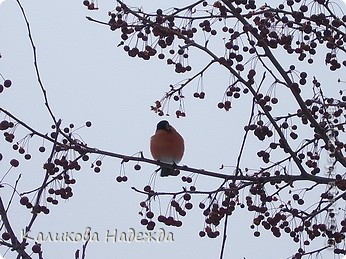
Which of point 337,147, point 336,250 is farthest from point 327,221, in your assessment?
point 337,147

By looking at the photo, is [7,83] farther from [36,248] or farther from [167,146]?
[167,146]

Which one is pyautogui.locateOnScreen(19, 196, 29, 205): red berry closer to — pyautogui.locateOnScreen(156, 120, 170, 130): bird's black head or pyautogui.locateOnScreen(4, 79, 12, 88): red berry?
pyautogui.locateOnScreen(4, 79, 12, 88): red berry

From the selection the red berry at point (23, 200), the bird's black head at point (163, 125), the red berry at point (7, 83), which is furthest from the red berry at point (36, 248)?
the bird's black head at point (163, 125)

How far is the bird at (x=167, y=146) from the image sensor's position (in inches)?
162

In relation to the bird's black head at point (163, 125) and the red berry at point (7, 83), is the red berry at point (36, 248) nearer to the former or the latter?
the red berry at point (7, 83)

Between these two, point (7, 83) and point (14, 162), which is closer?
point (7, 83)

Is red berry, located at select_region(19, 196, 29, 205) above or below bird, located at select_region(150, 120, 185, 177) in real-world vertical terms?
below

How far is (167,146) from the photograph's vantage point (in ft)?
13.6

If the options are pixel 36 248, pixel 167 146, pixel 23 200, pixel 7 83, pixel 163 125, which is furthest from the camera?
pixel 163 125

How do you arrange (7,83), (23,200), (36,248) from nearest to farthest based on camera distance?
1. (36,248)
2. (7,83)
3. (23,200)

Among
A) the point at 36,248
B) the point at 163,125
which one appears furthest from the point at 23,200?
the point at 163,125

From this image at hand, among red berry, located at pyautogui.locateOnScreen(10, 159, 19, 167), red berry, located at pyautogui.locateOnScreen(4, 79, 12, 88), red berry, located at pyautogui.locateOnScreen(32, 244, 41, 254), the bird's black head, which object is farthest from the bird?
red berry, located at pyautogui.locateOnScreen(32, 244, 41, 254)

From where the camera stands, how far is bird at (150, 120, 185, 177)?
4.12 m

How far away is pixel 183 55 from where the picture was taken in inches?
106
